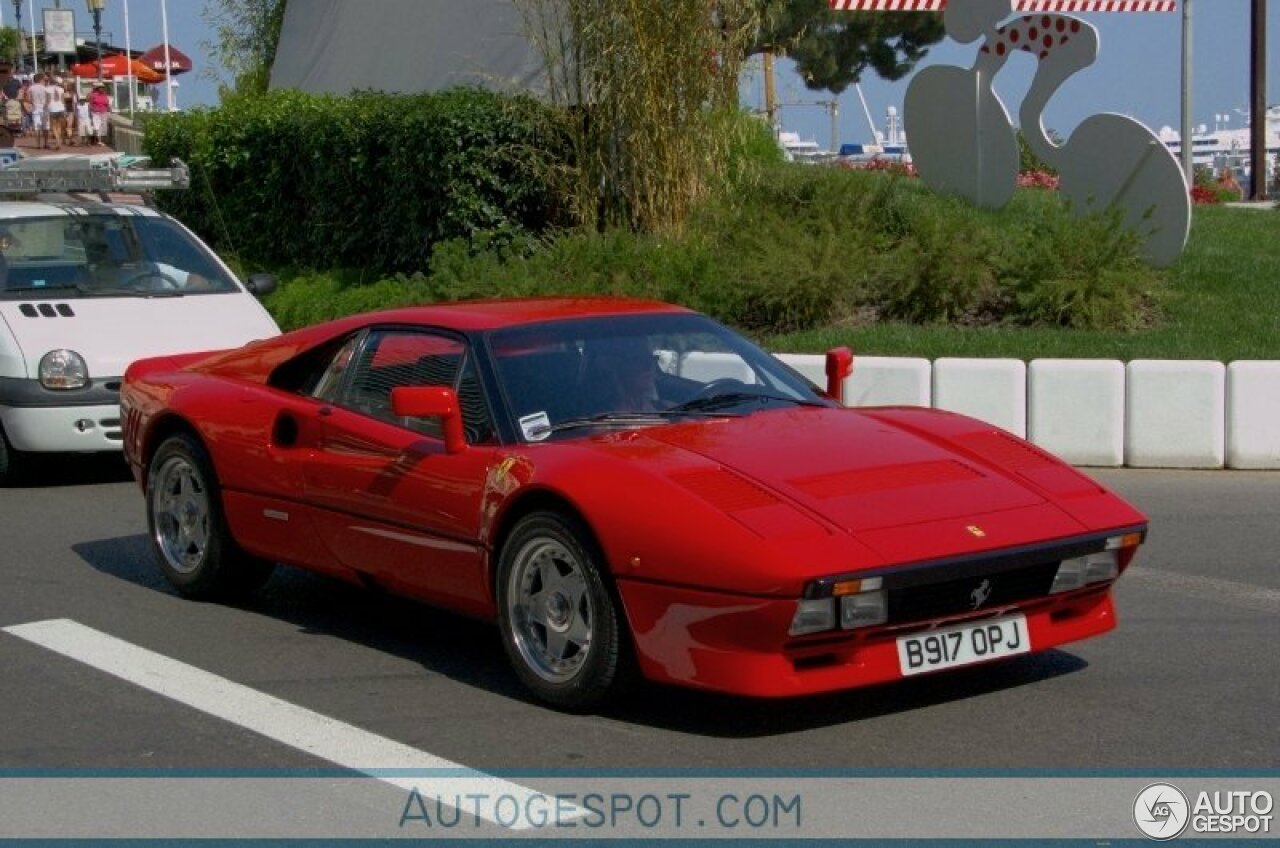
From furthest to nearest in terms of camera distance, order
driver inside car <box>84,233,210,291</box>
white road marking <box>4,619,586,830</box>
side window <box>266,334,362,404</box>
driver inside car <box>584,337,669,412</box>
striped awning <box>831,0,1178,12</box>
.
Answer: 1. striped awning <box>831,0,1178,12</box>
2. driver inside car <box>84,233,210,291</box>
3. side window <box>266,334,362,404</box>
4. driver inside car <box>584,337,669,412</box>
5. white road marking <box>4,619,586,830</box>

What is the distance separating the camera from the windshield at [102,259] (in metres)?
11.7

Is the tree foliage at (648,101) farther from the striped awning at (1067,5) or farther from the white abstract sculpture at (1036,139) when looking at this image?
the striped awning at (1067,5)

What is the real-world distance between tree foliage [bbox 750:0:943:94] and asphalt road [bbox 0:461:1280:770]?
103 ft

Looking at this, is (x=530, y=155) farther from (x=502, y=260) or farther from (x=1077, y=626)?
(x=1077, y=626)

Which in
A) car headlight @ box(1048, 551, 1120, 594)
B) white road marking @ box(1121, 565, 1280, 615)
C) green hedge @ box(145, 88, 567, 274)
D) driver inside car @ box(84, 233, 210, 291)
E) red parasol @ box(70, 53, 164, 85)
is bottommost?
white road marking @ box(1121, 565, 1280, 615)

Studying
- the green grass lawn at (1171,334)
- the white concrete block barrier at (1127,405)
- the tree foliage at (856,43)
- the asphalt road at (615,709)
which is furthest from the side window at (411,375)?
the tree foliage at (856,43)

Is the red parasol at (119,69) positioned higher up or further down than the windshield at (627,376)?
higher up

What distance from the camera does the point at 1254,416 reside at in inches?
440

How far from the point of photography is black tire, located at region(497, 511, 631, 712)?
18.7 feet

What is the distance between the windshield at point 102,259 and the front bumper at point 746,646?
7.19 meters

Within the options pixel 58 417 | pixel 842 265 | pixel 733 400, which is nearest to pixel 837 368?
pixel 733 400

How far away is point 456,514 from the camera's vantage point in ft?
20.5

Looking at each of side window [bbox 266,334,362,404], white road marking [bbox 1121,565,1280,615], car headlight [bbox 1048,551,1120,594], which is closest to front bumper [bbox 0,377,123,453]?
side window [bbox 266,334,362,404]

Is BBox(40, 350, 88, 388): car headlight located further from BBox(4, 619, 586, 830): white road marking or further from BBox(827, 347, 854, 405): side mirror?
BBox(827, 347, 854, 405): side mirror
